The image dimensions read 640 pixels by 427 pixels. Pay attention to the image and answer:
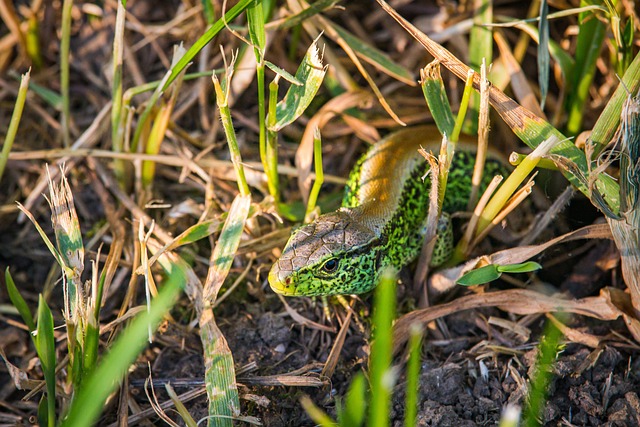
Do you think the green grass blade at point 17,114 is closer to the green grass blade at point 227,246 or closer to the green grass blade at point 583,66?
the green grass blade at point 227,246

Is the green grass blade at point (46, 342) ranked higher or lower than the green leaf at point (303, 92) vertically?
lower

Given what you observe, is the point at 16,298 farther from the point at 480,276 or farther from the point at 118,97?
the point at 480,276

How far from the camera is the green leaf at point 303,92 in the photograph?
277 centimetres

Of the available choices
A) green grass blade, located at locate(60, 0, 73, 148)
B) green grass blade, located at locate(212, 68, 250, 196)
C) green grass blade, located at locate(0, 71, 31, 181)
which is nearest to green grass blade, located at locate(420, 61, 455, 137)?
green grass blade, located at locate(212, 68, 250, 196)

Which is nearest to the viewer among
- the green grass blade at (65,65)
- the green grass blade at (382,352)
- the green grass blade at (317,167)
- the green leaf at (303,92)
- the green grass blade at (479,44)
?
the green grass blade at (382,352)

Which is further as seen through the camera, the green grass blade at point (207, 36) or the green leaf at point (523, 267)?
the green grass blade at point (207, 36)

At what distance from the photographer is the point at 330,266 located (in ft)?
9.02

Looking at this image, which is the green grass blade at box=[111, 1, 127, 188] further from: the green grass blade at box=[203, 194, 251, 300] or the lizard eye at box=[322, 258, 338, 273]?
the lizard eye at box=[322, 258, 338, 273]

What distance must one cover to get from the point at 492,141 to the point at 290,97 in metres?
1.52

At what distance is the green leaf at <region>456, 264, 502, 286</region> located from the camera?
2.56 meters

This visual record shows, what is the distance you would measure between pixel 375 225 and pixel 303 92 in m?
0.69

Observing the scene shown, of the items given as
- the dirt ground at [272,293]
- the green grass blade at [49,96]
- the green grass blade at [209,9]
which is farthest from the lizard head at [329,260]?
the green grass blade at [49,96]

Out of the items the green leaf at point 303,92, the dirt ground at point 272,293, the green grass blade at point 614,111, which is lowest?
the dirt ground at point 272,293

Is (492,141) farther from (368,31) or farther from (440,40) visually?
(368,31)
